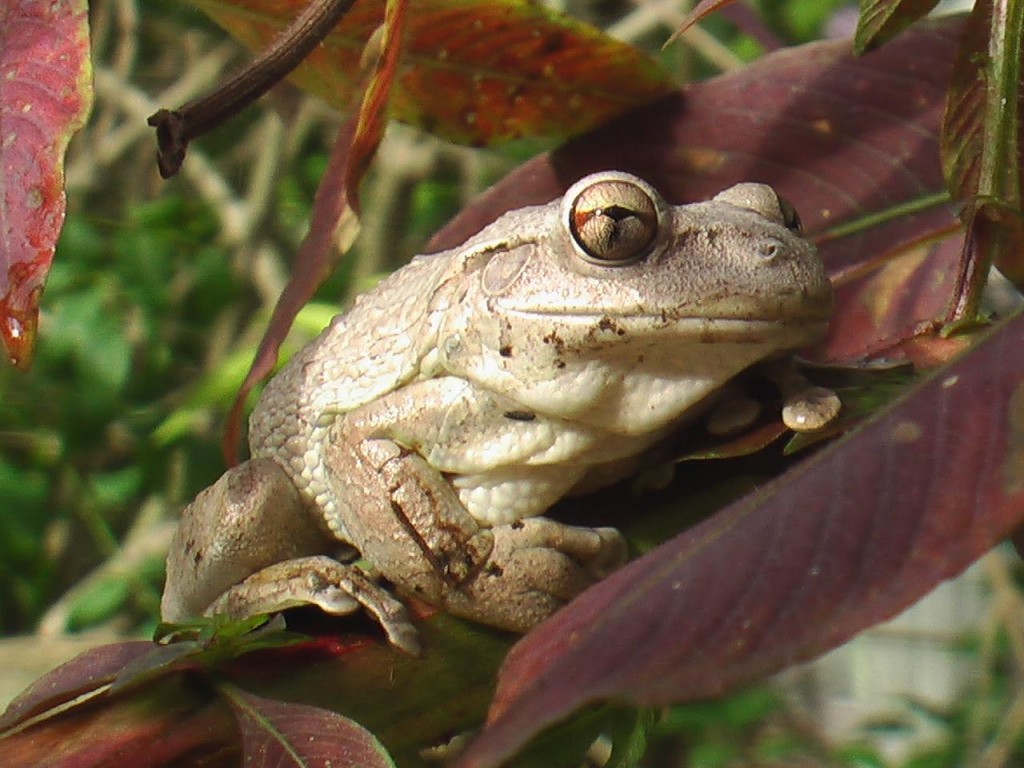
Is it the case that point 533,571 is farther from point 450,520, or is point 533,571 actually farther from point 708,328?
point 708,328

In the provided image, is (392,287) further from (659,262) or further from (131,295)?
(131,295)

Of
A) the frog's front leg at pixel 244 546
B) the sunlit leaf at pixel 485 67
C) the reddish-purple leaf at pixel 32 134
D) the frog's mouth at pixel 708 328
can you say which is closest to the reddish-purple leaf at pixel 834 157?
the sunlit leaf at pixel 485 67

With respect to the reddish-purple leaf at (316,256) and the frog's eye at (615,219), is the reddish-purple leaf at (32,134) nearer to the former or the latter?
the reddish-purple leaf at (316,256)

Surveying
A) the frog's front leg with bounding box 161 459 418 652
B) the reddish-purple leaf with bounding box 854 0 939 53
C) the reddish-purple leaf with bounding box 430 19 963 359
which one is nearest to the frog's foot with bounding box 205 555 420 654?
the frog's front leg with bounding box 161 459 418 652

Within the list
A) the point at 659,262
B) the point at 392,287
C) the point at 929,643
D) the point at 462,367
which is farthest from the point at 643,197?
the point at 929,643

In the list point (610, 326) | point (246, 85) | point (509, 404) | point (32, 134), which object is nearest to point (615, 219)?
point (610, 326)

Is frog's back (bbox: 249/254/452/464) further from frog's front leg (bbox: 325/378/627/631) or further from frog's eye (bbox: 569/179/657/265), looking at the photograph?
frog's eye (bbox: 569/179/657/265)
